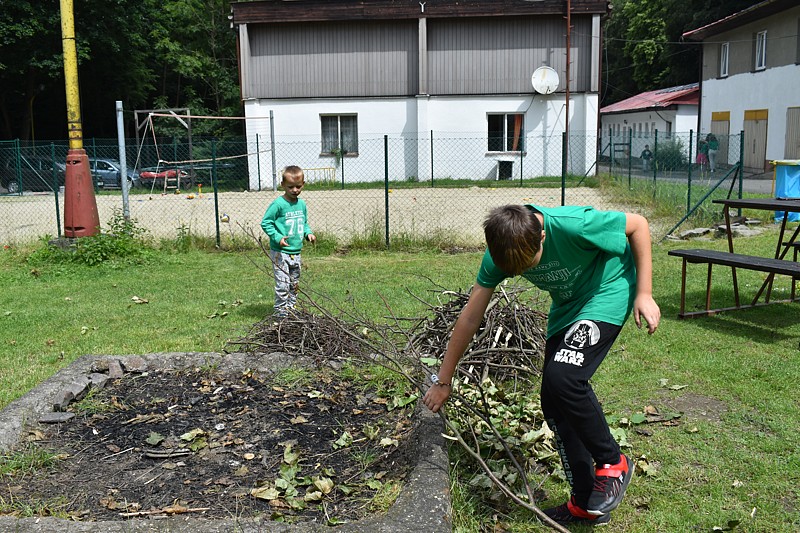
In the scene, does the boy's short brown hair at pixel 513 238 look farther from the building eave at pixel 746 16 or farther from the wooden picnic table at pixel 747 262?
the building eave at pixel 746 16

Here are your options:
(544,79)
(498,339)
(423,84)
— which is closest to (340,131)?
(423,84)

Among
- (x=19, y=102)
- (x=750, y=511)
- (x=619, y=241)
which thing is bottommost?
(x=750, y=511)

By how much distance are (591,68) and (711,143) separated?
486 cm

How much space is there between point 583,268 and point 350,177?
23883 mm

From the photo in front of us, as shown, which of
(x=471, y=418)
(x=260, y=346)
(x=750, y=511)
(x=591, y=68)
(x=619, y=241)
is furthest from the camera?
(x=591, y=68)

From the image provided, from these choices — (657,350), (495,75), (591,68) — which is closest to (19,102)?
(495,75)

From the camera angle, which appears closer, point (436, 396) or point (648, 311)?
point (648, 311)

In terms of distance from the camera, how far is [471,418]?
4418 mm

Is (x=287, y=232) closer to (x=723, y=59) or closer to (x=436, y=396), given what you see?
(x=436, y=396)

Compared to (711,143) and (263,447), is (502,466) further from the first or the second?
(711,143)

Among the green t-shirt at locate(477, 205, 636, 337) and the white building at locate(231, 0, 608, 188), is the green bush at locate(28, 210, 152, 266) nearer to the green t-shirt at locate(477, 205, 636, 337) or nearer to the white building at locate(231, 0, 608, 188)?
the green t-shirt at locate(477, 205, 636, 337)

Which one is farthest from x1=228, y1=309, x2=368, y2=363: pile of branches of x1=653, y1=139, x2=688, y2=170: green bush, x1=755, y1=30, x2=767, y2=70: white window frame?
x1=755, y1=30, x2=767, y2=70: white window frame

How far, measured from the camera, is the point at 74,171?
11.1 meters

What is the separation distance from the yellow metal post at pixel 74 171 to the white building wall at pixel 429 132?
15.0 metres
